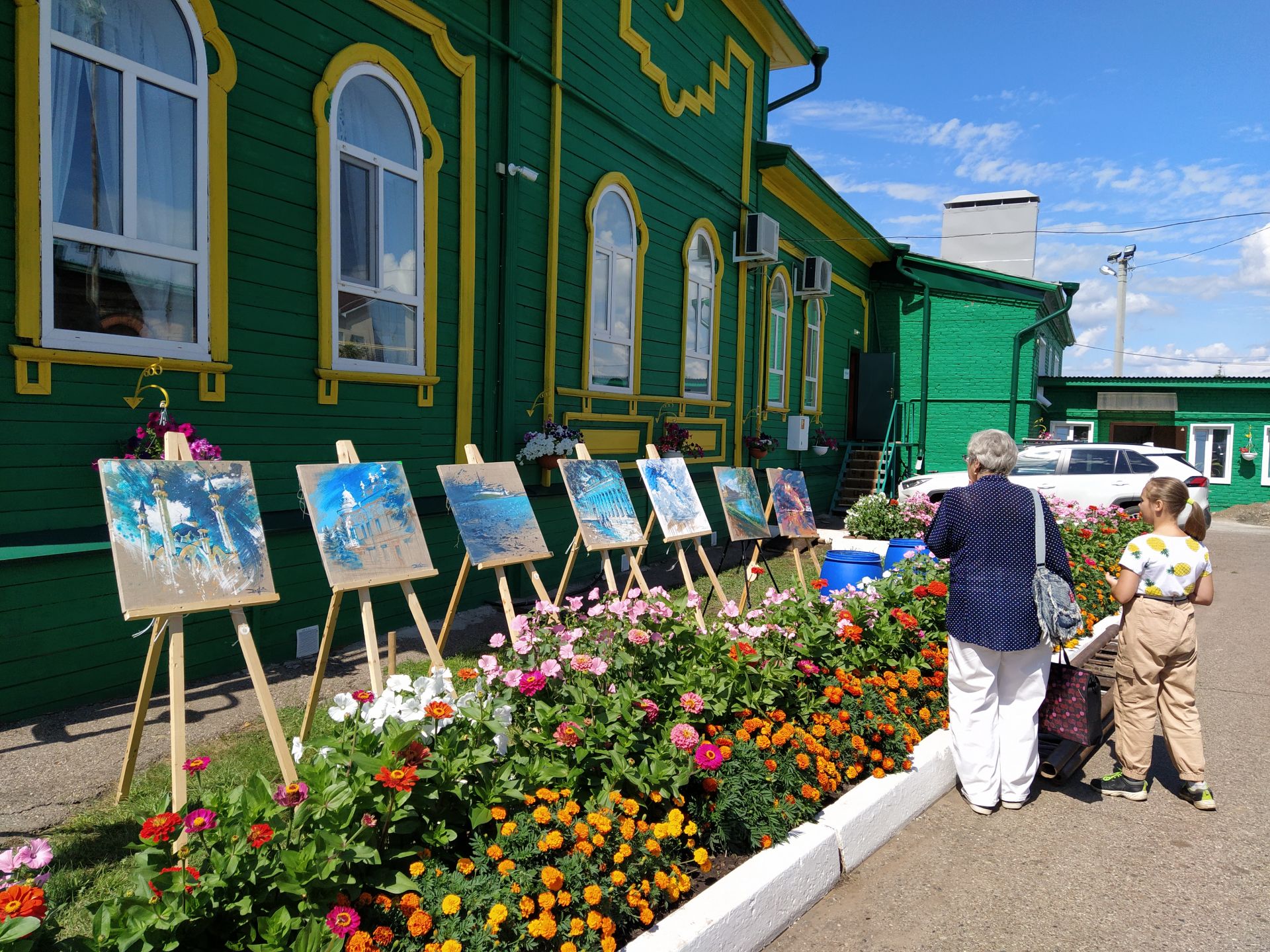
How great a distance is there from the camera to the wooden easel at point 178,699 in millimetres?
2795

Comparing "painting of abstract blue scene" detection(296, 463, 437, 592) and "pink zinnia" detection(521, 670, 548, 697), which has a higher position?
"painting of abstract blue scene" detection(296, 463, 437, 592)

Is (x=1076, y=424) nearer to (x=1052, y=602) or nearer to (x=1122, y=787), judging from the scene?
(x=1122, y=787)

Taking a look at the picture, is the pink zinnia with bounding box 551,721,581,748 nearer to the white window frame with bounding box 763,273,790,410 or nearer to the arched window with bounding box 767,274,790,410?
the white window frame with bounding box 763,273,790,410

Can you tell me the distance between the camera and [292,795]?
217cm

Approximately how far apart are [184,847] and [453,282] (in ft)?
17.4

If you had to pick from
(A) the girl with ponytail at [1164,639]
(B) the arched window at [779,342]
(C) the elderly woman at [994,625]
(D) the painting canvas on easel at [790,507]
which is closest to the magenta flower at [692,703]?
(C) the elderly woman at [994,625]

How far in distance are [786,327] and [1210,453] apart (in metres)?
15.3

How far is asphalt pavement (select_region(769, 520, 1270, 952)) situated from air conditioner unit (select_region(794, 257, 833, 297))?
10547 millimetres

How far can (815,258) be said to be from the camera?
14023mm

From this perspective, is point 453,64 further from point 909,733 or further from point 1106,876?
point 1106,876

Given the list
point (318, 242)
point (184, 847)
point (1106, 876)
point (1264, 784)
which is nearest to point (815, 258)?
point (318, 242)

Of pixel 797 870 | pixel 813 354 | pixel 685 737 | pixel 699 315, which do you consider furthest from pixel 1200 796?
pixel 813 354

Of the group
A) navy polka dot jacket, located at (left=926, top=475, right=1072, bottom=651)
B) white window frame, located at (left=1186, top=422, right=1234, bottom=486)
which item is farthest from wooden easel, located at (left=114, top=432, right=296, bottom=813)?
A: white window frame, located at (left=1186, top=422, right=1234, bottom=486)

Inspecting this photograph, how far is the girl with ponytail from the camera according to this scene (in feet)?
12.7
